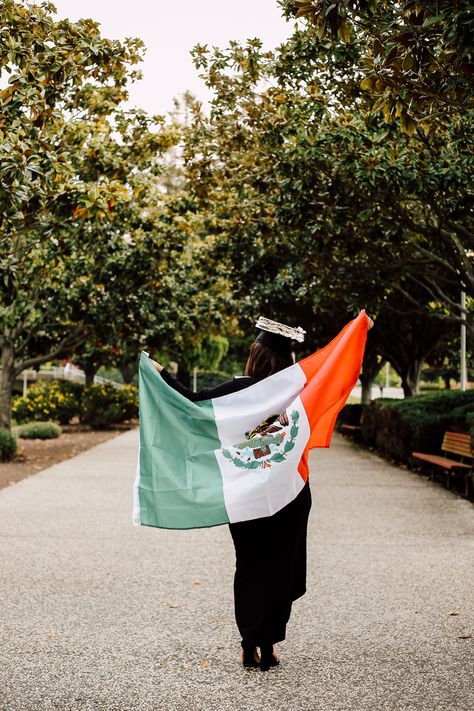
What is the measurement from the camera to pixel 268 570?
16.4 feet

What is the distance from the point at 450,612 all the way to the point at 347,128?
6.96 metres

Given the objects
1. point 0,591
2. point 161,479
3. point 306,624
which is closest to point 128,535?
point 0,591

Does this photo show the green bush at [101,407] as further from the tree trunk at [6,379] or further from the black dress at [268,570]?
the black dress at [268,570]

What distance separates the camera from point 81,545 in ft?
29.4

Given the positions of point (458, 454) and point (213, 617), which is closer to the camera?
point (213, 617)

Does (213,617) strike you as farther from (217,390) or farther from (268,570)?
(217,390)

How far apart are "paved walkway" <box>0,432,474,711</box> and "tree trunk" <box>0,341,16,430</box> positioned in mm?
8818

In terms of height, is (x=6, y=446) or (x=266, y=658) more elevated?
(x=6, y=446)

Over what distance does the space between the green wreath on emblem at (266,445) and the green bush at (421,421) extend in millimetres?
8961

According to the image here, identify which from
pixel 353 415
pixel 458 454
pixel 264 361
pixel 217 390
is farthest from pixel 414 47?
pixel 353 415

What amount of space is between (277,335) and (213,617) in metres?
2.16

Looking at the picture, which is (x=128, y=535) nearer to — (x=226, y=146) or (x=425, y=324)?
(x=226, y=146)

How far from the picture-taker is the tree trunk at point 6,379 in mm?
19797

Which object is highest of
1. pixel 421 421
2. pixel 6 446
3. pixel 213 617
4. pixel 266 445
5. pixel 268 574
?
pixel 421 421
